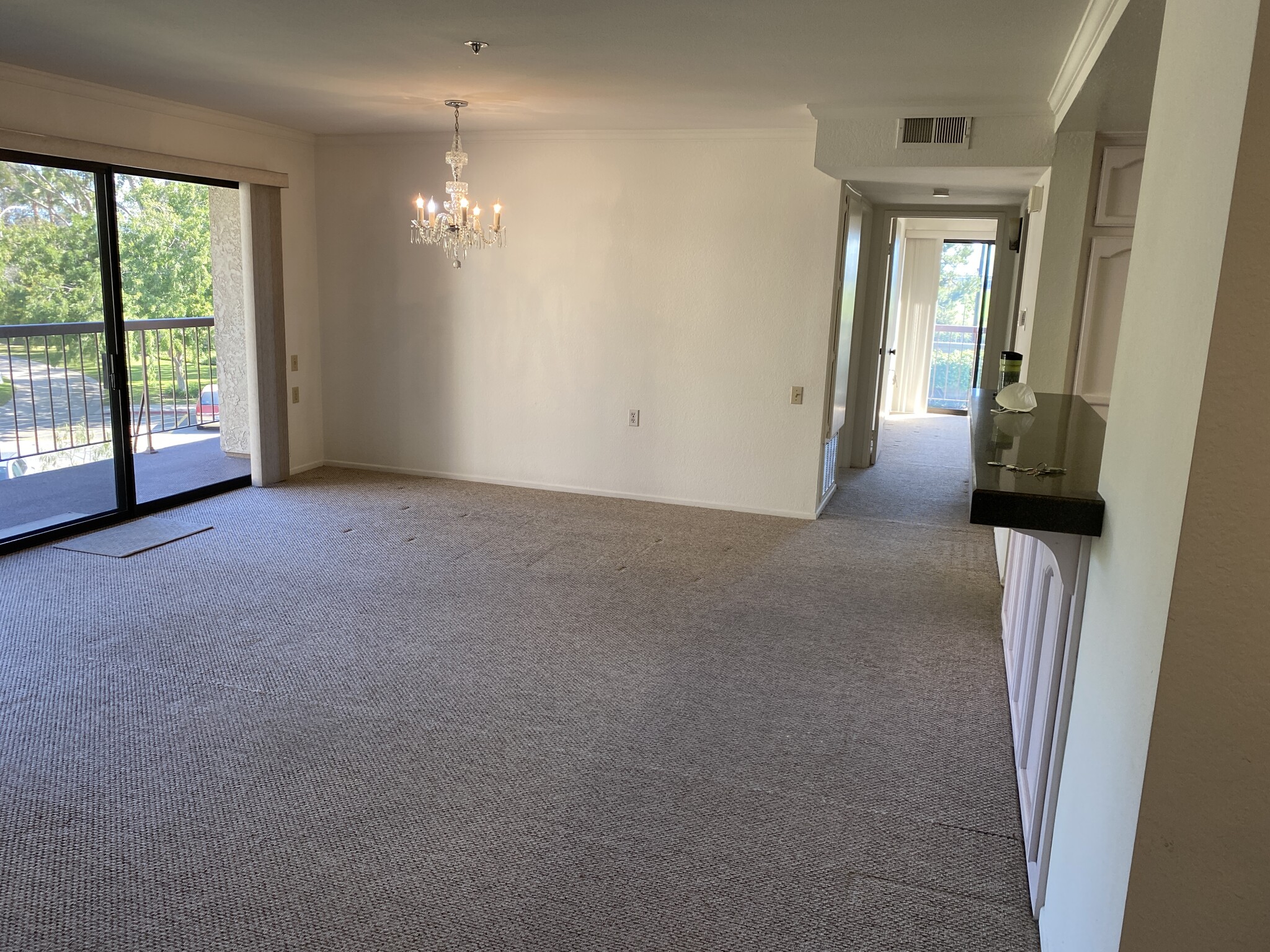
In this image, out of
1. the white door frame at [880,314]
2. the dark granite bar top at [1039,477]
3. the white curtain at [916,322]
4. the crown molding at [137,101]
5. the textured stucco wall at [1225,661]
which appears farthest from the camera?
the white curtain at [916,322]

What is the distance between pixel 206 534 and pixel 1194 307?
4.82 m

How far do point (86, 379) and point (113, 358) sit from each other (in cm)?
55

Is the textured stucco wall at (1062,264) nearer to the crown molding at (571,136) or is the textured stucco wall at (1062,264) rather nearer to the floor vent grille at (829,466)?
the crown molding at (571,136)

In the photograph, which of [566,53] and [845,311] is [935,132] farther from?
[566,53]

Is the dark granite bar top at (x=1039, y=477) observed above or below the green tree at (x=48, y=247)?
below

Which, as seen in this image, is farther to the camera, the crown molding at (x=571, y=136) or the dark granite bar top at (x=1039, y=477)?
the crown molding at (x=571, y=136)

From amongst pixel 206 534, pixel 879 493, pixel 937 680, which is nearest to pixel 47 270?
pixel 206 534

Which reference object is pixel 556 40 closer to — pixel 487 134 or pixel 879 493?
pixel 487 134

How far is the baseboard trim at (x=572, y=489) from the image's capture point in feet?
18.8

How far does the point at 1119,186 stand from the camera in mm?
4113

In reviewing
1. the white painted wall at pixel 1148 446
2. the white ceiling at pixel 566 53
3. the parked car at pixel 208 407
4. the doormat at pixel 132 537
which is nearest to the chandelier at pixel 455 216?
the white ceiling at pixel 566 53

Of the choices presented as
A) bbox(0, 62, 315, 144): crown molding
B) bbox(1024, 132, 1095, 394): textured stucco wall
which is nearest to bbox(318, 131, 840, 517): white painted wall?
bbox(0, 62, 315, 144): crown molding

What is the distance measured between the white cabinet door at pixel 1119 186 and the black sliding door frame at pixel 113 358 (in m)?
4.78

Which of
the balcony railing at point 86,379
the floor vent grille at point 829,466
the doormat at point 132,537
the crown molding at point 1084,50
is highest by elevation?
the crown molding at point 1084,50
